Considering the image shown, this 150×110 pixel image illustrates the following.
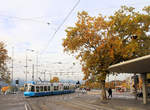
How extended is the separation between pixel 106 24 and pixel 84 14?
310 cm

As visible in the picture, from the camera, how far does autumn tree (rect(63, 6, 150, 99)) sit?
21172 millimetres

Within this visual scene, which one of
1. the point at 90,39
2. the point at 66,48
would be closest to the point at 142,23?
the point at 90,39

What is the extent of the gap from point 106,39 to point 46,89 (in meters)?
Result: 22.3

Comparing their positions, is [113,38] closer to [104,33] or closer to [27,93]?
[104,33]

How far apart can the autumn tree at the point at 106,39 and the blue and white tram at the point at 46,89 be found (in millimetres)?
14262

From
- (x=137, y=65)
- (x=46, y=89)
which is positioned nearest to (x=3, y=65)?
(x=46, y=89)

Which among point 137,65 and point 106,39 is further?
point 106,39

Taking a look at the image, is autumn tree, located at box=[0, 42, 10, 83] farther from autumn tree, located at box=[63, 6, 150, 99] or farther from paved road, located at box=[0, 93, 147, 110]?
autumn tree, located at box=[63, 6, 150, 99]

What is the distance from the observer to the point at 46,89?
1574 inches

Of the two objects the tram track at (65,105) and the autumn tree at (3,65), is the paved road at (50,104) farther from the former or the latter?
the autumn tree at (3,65)

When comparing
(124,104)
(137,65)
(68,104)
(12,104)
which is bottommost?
(68,104)

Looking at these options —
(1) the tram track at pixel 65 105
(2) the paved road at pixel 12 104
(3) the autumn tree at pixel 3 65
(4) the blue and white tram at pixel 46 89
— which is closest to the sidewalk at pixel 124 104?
(1) the tram track at pixel 65 105

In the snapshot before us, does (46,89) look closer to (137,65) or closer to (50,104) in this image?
(50,104)

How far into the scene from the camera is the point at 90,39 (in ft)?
74.6
